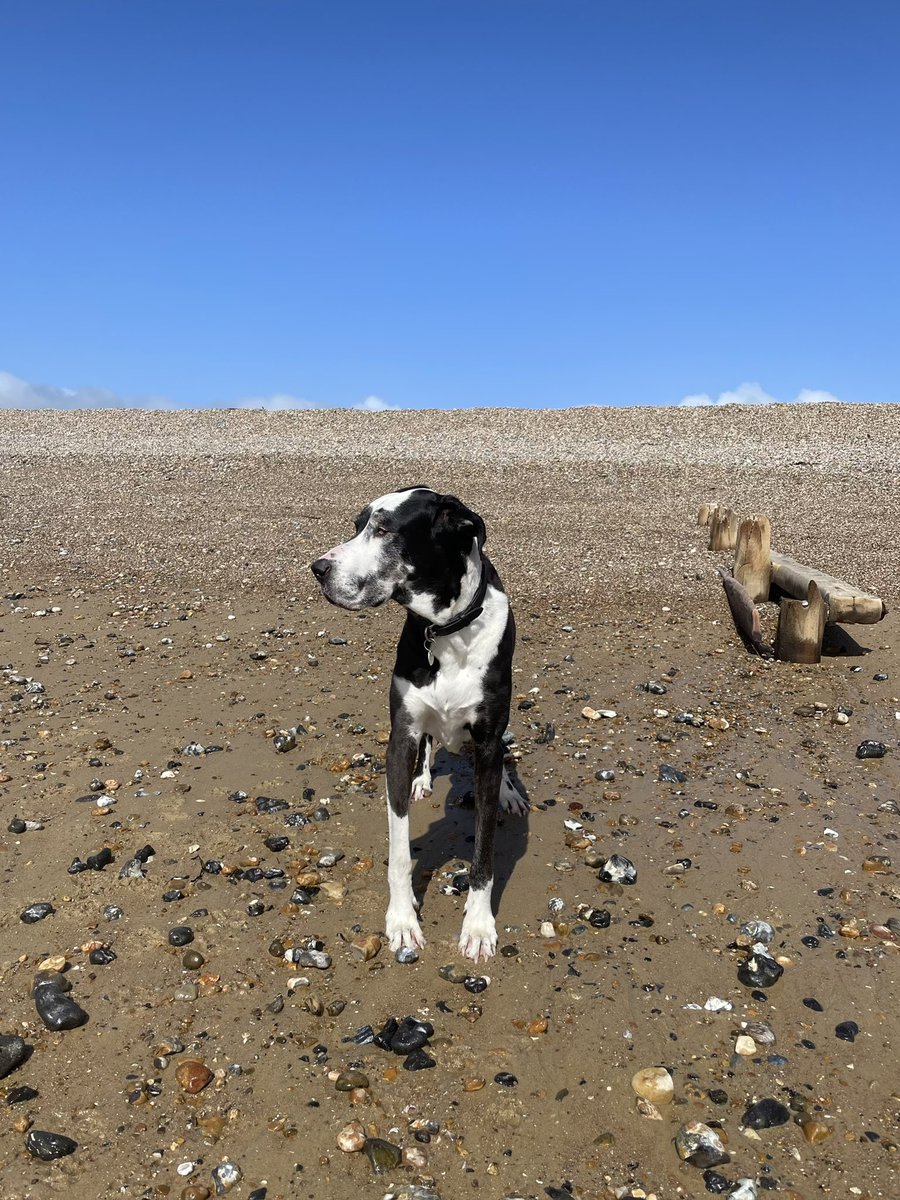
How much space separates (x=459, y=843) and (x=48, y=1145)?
3171 mm

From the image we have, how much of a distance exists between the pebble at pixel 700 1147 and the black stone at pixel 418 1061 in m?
1.17

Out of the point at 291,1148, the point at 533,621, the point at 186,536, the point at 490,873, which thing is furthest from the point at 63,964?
the point at 186,536

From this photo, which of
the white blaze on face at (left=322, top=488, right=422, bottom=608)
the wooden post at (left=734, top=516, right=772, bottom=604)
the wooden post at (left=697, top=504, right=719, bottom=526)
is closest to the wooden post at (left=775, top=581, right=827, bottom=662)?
A: the wooden post at (left=734, top=516, right=772, bottom=604)

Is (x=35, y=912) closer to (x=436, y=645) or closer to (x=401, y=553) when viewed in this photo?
(x=436, y=645)

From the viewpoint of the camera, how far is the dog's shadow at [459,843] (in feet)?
19.4

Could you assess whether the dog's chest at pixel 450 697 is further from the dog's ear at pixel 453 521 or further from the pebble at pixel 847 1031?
the pebble at pixel 847 1031

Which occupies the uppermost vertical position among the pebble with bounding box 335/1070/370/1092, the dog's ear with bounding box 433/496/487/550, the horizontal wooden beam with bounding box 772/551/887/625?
the dog's ear with bounding box 433/496/487/550

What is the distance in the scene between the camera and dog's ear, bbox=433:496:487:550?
15.5 feet

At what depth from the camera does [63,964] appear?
4.96 metres

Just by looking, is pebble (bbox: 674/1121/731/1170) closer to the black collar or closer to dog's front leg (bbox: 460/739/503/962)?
dog's front leg (bbox: 460/739/503/962)

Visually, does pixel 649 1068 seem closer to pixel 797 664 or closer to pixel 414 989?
pixel 414 989

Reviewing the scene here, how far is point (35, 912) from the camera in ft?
17.7

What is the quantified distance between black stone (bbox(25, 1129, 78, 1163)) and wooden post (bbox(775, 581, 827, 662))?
801cm

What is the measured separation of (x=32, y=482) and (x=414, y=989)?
22.4 metres
